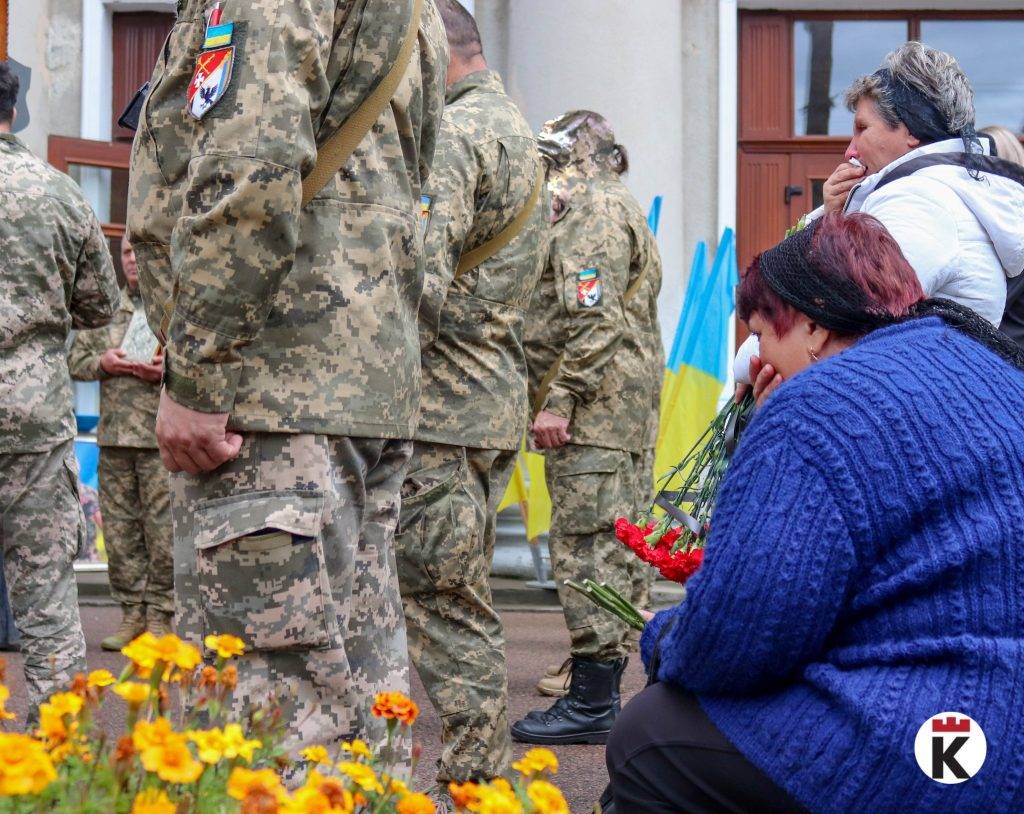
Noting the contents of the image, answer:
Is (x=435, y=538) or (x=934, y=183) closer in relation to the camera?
(x=934, y=183)

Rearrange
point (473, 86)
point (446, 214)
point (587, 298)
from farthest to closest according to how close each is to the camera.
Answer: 1. point (587, 298)
2. point (473, 86)
3. point (446, 214)

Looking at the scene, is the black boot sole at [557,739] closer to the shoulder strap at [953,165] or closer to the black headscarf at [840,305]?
the shoulder strap at [953,165]

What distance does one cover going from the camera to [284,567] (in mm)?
2404

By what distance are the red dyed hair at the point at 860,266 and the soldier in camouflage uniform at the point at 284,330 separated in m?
0.67

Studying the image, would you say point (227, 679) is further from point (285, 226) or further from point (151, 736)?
point (285, 226)

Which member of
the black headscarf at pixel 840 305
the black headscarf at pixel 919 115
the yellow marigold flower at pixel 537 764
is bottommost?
the yellow marigold flower at pixel 537 764

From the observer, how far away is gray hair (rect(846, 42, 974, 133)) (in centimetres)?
351

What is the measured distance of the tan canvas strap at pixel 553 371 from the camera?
574cm

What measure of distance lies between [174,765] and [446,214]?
2391 mm

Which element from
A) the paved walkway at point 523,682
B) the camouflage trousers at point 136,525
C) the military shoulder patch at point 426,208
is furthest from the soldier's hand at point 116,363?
the military shoulder patch at point 426,208

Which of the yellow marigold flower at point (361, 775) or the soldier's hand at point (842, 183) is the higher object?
the soldier's hand at point (842, 183)

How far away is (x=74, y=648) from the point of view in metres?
4.38

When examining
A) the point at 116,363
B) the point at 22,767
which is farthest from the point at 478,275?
the point at 116,363

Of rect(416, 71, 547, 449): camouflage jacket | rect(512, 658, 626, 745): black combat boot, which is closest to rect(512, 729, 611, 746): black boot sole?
rect(512, 658, 626, 745): black combat boot
